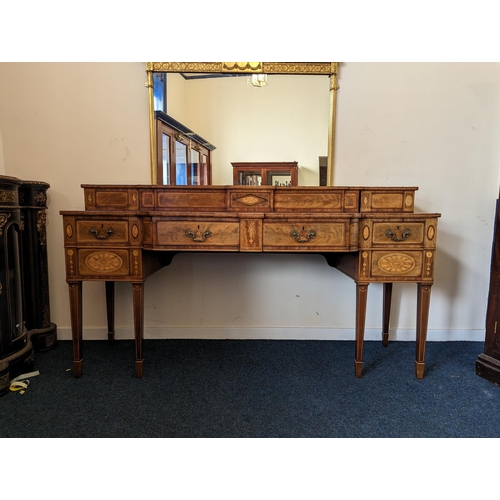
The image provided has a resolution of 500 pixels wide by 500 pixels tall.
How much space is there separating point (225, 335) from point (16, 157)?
1773 millimetres

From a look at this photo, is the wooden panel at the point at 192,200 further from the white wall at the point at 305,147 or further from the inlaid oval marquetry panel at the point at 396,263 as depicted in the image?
the inlaid oval marquetry panel at the point at 396,263

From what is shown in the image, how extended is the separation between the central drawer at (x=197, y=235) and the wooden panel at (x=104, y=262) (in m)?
0.19

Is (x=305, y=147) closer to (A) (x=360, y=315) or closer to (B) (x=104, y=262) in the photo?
(A) (x=360, y=315)

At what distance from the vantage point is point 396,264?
1.55m

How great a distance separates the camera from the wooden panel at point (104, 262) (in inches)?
60.8

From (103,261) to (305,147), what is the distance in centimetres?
133

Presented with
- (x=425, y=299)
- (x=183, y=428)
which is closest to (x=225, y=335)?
(x=183, y=428)

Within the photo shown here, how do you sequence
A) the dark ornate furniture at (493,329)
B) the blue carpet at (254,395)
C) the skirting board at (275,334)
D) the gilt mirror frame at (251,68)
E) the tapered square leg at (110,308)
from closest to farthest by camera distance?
1. the blue carpet at (254,395)
2. the dark ornate furniture at (493,329)
3. the gilt mirror frame at (251,68)
4. the tapered square leg at (110,308)
5. the skirting board at (275,334)

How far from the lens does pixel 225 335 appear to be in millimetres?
2145

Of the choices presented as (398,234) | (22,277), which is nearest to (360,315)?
(398,234)

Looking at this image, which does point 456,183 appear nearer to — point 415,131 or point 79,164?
point 415,131

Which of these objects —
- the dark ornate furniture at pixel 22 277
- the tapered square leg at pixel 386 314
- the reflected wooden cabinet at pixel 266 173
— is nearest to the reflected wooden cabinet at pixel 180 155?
the reflected wooden cabinet at pixel 266 173
